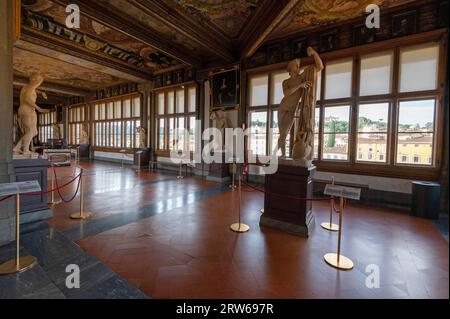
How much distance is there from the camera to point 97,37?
25.8ft

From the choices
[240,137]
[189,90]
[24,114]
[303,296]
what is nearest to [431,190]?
[303,296]

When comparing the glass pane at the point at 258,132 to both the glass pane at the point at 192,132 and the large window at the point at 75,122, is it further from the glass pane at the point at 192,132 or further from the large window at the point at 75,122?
the large window at the point at 75,122

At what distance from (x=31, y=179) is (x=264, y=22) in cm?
655

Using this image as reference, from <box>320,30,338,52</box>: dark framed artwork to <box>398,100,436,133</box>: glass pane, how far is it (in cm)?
252

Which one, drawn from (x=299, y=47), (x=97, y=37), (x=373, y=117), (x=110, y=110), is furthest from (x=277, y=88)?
(x=110, y=110)

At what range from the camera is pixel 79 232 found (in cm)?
348

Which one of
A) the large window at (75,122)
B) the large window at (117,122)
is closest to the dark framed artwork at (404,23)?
the large window at (117,122)

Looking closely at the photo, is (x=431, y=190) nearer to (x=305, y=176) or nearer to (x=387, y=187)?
(x=387, y=187)

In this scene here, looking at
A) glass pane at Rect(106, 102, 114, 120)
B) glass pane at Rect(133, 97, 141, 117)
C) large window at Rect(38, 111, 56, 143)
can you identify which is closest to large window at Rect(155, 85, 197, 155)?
glass pane at Rect(133, 97, 141, 117)

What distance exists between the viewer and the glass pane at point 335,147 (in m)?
6.51

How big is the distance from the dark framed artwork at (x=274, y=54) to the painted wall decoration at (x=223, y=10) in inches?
53.6

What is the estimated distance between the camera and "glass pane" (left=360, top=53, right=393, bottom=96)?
19.1 ft

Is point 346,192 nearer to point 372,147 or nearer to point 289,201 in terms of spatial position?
point 289,201

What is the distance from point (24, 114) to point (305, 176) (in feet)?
17.3
